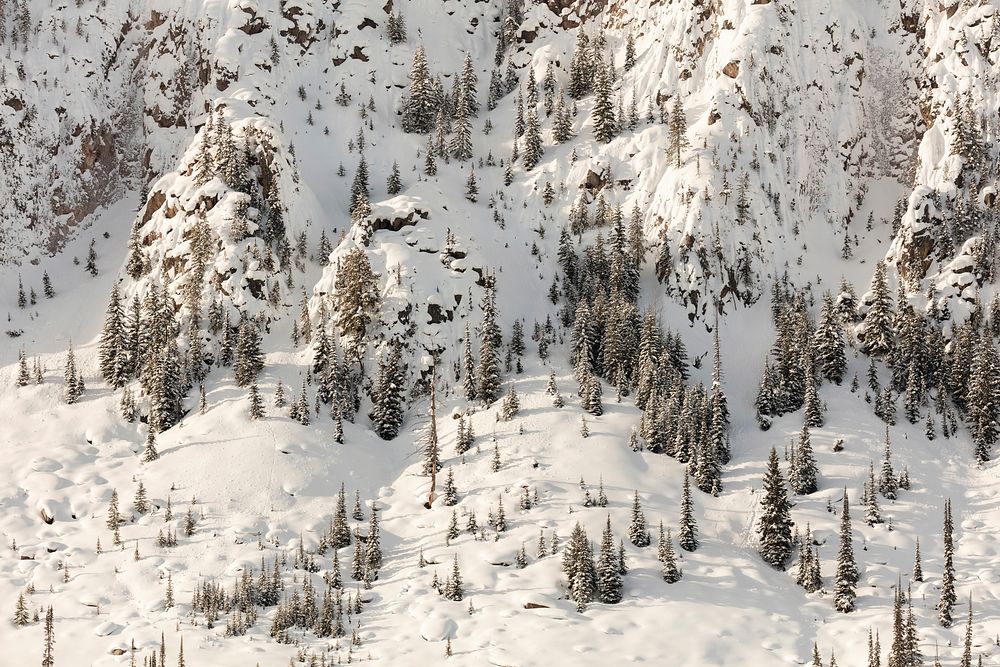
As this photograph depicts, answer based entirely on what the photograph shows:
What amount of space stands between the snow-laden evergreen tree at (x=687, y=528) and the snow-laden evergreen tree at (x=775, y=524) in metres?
4.03

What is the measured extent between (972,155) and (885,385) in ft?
76.2

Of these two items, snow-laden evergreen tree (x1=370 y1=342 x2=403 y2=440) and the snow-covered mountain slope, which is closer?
the snow-covered mountain slope

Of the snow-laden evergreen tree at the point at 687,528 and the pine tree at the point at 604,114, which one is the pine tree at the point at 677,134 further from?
the snow-laden evergreen tree at the point at 687,528

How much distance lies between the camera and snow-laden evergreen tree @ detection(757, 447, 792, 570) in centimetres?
5041

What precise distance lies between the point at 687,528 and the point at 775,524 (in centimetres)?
522

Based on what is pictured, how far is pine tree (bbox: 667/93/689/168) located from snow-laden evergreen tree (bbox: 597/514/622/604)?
4402cm

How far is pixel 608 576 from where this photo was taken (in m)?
45.6

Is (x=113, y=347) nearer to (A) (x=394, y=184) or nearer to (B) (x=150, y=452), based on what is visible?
(B) (x=150, y=452)

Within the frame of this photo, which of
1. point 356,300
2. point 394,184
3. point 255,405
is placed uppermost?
point 394,184

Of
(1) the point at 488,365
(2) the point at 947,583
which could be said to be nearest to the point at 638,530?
(2) the point at 947,583

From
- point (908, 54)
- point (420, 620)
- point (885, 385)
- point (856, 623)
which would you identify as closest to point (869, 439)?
point (885, 385)

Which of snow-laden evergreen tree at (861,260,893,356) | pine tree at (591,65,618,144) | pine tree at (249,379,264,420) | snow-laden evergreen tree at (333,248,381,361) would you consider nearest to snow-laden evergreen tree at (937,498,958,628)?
snow-laden evergreen tree at (861,260,893,356)

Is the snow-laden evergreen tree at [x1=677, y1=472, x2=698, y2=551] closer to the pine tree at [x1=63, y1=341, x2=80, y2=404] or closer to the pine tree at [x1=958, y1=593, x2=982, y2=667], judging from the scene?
the pine tree at [x1=958, y1=593, x2=982, y2=667]

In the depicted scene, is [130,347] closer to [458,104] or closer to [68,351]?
[68,351]
